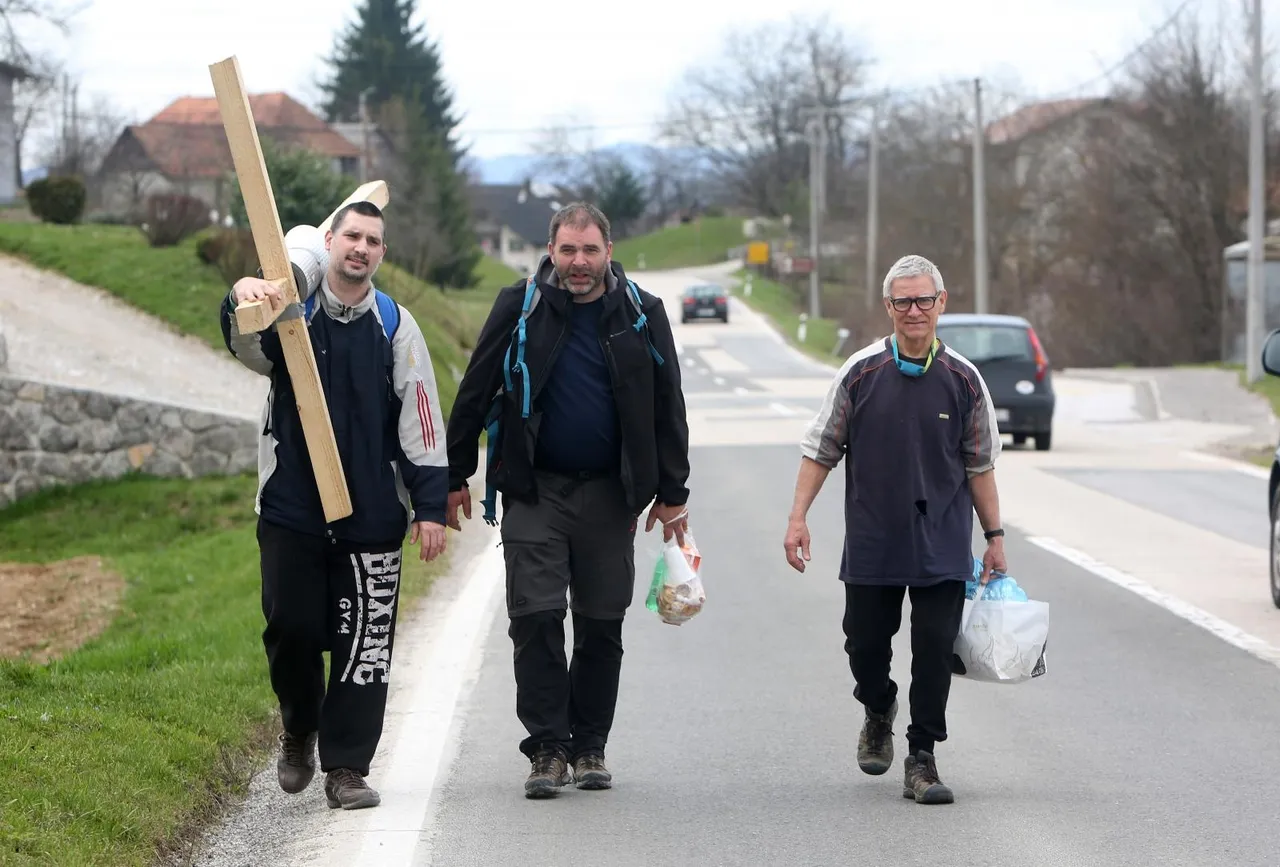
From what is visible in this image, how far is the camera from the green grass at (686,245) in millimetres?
121500

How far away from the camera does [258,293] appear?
5.49 meters

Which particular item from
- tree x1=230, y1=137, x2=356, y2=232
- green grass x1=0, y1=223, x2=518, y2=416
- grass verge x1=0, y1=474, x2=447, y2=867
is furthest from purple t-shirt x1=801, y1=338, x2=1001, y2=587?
tree x1=230, y1=137, x2=356, y2=232

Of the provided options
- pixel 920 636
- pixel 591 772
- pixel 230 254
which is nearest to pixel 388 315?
pixel 591 772

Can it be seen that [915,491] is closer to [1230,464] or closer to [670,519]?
[670,519]

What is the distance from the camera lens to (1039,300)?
5866cm

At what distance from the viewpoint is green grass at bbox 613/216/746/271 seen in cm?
12150

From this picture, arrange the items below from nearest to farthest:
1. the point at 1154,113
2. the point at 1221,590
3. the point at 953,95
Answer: the point at 1221,590 < the point at 1154,113 < the point at 953,95

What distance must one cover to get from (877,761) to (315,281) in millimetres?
2552

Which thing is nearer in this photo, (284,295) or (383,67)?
(284,295)

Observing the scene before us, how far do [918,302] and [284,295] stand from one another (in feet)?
6.85

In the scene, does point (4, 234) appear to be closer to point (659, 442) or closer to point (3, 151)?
point (659, 442)

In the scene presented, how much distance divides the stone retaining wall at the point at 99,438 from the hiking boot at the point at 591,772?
1092 cm

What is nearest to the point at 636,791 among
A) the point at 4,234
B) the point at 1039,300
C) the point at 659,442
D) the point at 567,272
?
the point at 659,442

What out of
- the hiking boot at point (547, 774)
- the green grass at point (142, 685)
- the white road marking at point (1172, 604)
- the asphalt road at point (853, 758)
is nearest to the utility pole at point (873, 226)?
the green grass at point (142, 685)
